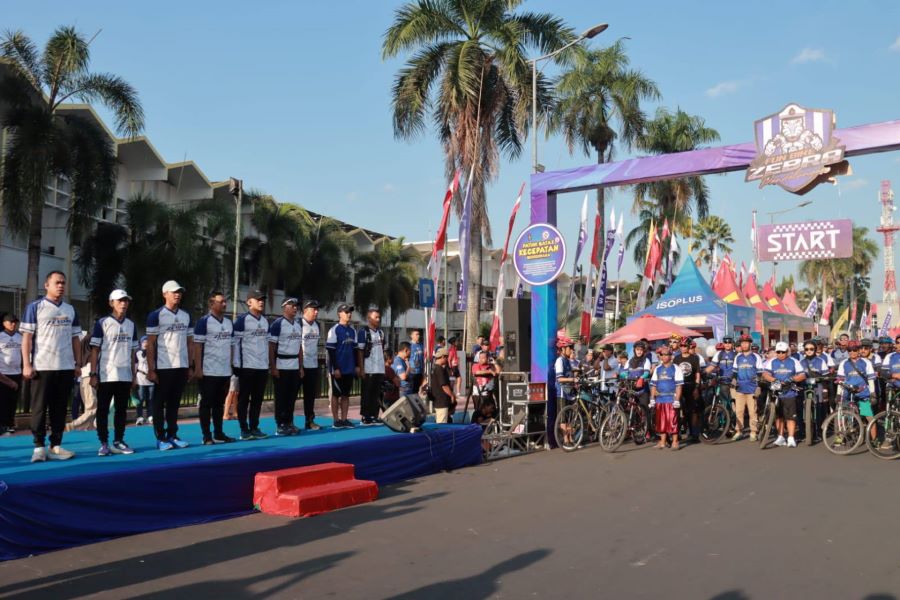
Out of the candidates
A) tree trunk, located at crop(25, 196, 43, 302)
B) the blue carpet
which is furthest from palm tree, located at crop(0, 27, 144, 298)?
the blue carpet

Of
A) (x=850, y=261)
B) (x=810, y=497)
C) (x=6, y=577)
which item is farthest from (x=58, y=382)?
(x=850, y=261)

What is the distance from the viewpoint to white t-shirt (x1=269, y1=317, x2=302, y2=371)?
31.6 feet

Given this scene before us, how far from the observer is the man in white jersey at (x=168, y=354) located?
7918 millimetres

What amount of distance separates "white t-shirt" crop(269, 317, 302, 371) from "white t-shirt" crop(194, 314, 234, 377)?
105 centimetres

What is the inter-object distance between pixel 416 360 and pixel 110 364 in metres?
9.14

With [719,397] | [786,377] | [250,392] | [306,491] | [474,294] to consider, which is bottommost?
[306,491]

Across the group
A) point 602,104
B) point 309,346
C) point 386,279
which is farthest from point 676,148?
point 309,346

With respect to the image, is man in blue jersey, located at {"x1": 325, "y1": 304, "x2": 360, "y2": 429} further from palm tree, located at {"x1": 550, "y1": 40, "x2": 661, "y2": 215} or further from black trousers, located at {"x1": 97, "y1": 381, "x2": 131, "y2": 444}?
palm tree, located at {"x1": 550, "y1": 40, "x2": 661, "y2": 215}

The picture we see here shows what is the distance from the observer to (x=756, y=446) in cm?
1294

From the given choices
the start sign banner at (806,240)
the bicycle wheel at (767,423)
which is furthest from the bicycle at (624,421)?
the start sign banner at (806,240)

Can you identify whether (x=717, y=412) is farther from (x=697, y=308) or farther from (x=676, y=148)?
(x=676, y=148)

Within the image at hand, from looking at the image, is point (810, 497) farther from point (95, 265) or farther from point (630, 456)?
point (95, 265)

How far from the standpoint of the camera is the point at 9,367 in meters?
10.6

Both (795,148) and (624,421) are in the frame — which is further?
(624,421)
